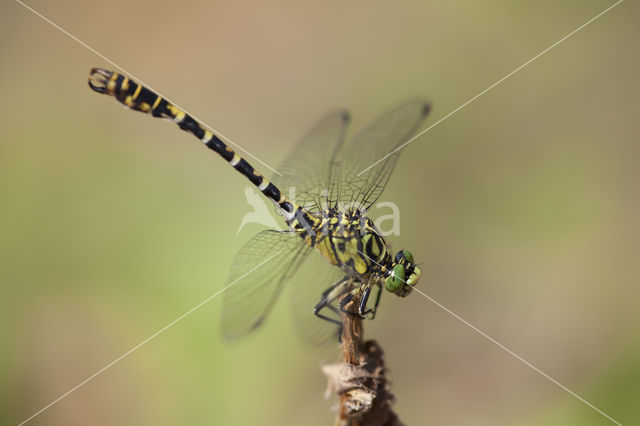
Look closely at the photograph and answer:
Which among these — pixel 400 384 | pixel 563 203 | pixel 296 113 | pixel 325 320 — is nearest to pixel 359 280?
pixel 325 320

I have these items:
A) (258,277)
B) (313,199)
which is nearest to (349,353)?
(258,277)

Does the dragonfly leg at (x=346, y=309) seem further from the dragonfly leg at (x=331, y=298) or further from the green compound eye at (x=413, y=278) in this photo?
the green compound eye at (x=413, y=278)

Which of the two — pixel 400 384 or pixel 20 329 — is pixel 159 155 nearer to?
pixel 20 329

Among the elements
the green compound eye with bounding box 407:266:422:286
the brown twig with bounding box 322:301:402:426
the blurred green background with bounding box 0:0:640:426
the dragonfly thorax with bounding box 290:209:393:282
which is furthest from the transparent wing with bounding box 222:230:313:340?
the blurred green background with bounding box 0:0:640:426

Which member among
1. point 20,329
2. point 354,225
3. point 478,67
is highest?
point 478,67

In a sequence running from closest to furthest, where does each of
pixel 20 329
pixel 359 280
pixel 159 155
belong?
pixel 359 280 → pixel 20 329 → pixel 159 155

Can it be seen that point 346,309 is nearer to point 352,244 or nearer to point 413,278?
point 352,244

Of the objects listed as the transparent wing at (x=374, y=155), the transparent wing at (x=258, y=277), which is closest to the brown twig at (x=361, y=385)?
the transparent wing at (x=258, y=277)
